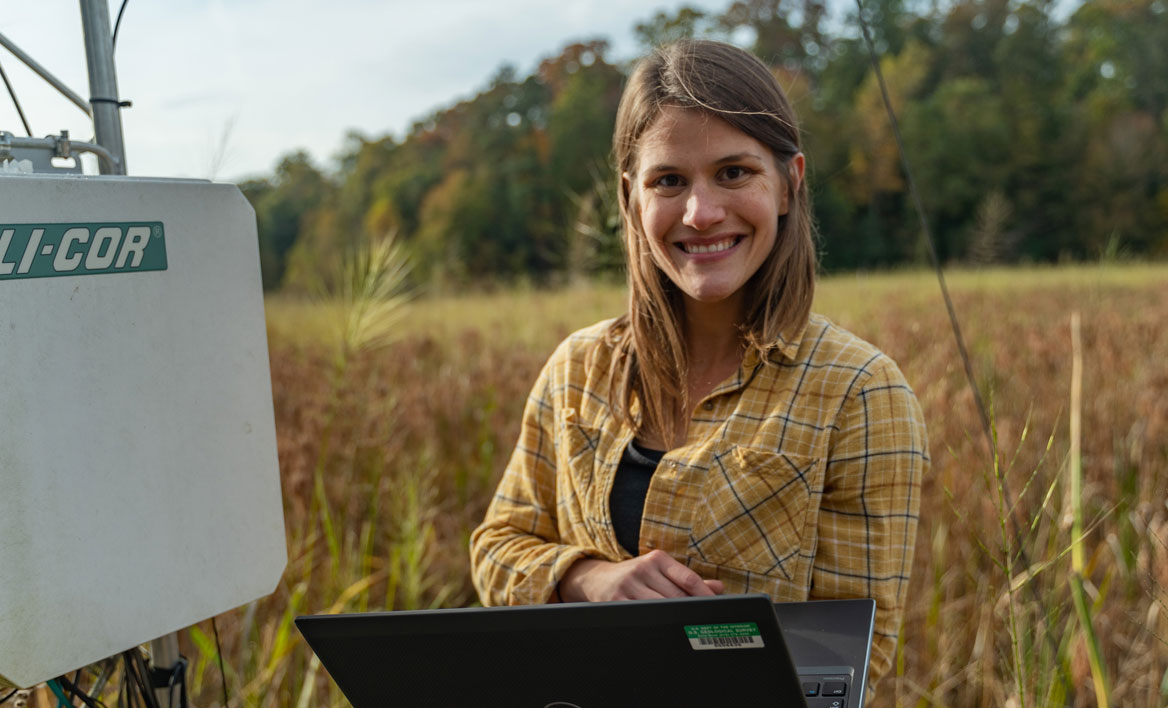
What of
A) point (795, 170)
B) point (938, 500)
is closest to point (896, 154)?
point (938, 500)

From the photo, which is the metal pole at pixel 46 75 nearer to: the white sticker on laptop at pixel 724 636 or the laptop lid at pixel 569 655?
the laptop lid at pixel 569 655

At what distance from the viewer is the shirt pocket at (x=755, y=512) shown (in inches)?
52.7

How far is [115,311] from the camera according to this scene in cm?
100

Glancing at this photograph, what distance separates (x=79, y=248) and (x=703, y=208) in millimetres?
847

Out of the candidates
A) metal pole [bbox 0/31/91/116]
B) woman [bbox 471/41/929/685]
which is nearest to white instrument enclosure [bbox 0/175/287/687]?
metal pole [bbox 0/31/91/116]

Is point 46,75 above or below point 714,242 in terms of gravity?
above

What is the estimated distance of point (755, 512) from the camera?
4.47 feet

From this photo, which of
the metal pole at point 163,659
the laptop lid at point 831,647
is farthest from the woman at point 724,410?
the metal pole at point 163,659

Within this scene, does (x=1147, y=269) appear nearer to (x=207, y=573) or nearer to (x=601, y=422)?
(x=601, y=422)

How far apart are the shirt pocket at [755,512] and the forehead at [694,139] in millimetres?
471

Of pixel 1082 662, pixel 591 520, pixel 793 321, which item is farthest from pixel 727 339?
pixel 1082 662

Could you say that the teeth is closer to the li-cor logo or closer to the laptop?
the laptop

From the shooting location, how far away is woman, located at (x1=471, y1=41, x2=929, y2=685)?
1305 millimetres

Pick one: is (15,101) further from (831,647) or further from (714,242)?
(831,647)
